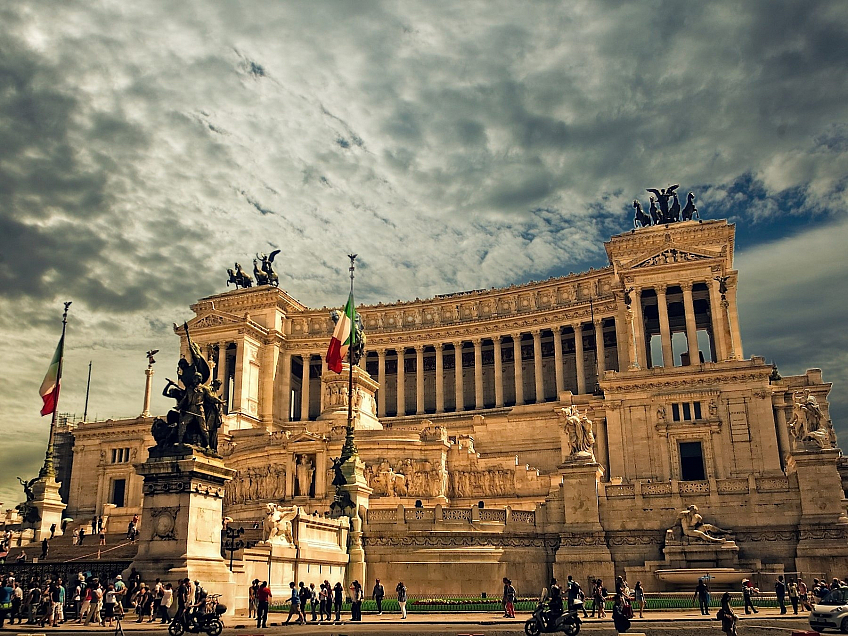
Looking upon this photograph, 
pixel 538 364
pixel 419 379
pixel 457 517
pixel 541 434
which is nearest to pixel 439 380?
pixel 419 379

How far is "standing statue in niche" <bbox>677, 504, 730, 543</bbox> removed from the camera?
39.4 m

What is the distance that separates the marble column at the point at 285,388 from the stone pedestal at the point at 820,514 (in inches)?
2312

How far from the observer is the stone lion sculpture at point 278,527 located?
31812mm

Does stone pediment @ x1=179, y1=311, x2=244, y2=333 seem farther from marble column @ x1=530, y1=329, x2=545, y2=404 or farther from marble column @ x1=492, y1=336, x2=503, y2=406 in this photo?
marble column @ x1=530, y1=329, x2=545, y2=404

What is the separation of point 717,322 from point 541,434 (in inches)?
702

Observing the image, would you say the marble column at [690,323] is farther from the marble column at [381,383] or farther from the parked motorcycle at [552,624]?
the parked motorcycle at [552,624]

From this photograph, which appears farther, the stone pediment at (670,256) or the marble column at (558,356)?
the marble column at (558,356)

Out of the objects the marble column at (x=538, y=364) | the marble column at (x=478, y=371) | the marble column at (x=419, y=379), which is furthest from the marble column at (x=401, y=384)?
the marble column at (x=538, y=364)

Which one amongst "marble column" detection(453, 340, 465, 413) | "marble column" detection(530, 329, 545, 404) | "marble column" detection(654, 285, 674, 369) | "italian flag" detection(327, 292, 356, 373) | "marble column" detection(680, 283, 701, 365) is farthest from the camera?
"marble column" detection(453, 340, 465, 413)

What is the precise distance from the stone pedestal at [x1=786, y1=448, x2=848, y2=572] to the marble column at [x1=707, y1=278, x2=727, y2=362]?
28.3 m

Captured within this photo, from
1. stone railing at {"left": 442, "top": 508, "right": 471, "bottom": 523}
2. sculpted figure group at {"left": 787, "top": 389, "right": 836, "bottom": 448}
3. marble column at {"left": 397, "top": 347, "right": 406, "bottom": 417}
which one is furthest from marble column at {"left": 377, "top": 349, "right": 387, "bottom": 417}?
sculpted figure group at {"left": 787, "top": 389, "right": 836, "bottom": 448}

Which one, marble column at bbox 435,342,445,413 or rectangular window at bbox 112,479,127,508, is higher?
marble column at bbox 435,342,445,413

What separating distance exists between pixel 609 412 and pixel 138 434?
1659 inches

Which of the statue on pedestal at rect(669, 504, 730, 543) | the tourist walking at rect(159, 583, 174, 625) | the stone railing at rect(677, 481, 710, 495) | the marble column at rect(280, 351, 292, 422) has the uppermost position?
the marble column at rect(280, 351, 292, 422)
